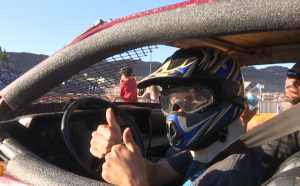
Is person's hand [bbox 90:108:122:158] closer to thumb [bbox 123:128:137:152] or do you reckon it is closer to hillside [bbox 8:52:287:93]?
thumb [bbox 123:128:137:152]

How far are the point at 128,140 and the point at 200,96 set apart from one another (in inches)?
23.3

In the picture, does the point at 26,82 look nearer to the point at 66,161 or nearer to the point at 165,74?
the point at 165,74

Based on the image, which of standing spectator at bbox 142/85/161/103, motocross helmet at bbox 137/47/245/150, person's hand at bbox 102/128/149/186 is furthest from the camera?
standing spectator at bbox 142/85/161/103

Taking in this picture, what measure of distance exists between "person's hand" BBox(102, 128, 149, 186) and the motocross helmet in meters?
0.37

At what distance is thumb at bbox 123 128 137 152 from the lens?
1348 mm

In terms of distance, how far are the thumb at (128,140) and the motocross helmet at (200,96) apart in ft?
1.17

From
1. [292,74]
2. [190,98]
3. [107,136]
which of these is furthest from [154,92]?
[107,136]

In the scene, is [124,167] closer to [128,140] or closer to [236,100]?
[128,140]

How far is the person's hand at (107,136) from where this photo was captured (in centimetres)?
154

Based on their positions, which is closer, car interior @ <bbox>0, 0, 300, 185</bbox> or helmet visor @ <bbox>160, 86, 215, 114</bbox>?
car interior @ <bbox>0, 0, 300, 185</bbox>

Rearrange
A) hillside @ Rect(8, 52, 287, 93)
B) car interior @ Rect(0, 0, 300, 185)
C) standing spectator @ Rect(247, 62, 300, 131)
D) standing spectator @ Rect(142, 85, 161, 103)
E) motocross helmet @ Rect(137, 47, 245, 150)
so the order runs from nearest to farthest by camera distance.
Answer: car interior @ Rect(0, 0, 300, 185) < motocross helmet @ Rect(137, 47, 245, 150) < standing spectator @ Rect(247, 62, 300, 131) < standing spectator @ Rect(142, 85, 161, 103) < hillside @ Rect(8, 52, 287, 93)

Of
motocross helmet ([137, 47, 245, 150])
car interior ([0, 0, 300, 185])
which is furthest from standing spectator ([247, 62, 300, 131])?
motocross helmet ([137, 47, 245, 150])

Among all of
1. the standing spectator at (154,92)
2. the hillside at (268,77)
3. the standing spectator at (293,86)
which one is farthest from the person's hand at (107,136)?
the hillside at (268,77)

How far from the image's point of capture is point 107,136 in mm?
1550
